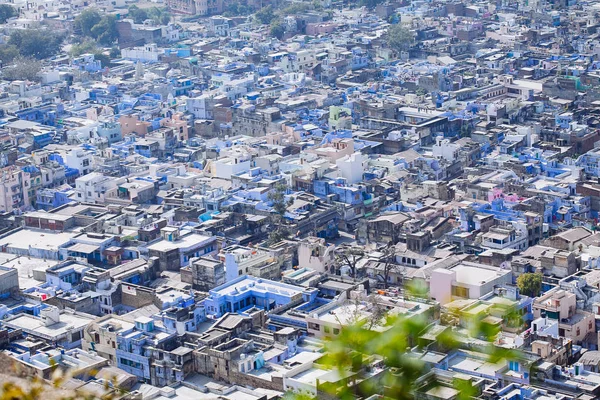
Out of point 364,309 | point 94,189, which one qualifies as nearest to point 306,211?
point 94,189

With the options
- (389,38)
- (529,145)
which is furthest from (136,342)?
(389,38)

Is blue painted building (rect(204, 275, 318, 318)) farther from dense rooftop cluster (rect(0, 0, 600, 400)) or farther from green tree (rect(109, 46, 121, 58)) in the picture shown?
green tree (rect(109, 46, 121, 58))

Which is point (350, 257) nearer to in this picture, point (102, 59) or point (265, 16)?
point (102, 59)

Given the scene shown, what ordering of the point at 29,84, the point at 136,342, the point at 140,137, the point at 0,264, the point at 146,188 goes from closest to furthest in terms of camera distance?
the point at 136,342, the point at 0,264, the point at 146,188, the point at 140,137, the point at 29,84

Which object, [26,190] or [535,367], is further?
[26,190]

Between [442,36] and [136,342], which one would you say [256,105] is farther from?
[136,342]

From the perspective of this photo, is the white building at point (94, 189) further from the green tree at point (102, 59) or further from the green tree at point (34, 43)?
the green tree at point (34, 43)
